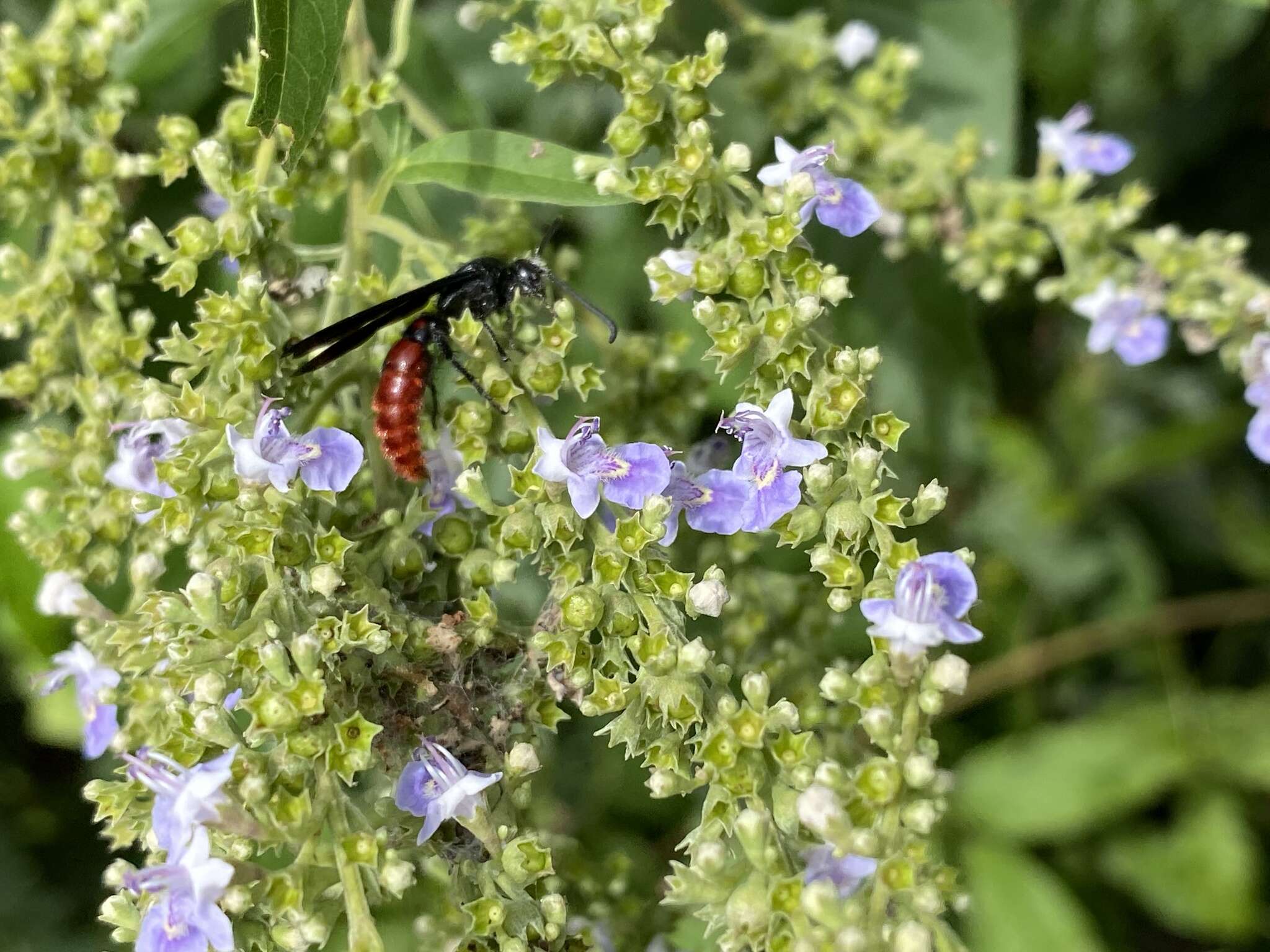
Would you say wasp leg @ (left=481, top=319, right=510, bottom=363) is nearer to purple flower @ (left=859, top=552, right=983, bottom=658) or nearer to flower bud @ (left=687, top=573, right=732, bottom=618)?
flower bud @ (left=687, top=573, right=732, bottom=618)

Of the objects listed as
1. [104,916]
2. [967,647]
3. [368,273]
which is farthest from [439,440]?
[967,647]

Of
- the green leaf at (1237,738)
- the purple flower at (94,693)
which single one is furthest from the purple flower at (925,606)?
the green leaf at (1237,738)

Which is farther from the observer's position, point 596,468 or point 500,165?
point 500,165

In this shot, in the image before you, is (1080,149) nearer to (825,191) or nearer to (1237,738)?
(825,191)

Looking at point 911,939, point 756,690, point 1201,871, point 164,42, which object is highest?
point 164,42

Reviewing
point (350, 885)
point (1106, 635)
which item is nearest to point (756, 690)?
point (350, 885)
